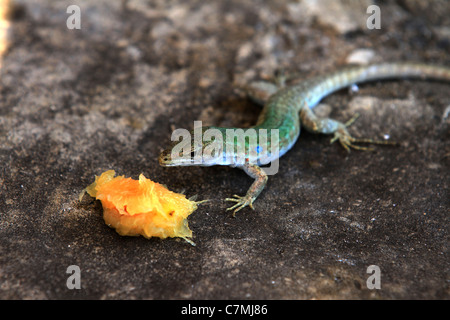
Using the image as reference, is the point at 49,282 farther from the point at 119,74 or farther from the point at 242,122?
the point at 119,74

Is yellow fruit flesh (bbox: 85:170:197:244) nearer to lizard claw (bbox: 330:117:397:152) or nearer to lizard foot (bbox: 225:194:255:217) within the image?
lizard foot (bbox: 225:194:255:217)

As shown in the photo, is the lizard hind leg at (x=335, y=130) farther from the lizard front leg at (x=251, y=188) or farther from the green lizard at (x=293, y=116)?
the lizard front leg at (x=251, y=188)

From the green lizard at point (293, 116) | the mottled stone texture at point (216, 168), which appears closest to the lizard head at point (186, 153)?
the green lizard at point (293, 116)

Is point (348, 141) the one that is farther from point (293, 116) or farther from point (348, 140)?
point (293, 116)

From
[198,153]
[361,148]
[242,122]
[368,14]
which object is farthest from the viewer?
[368,14]

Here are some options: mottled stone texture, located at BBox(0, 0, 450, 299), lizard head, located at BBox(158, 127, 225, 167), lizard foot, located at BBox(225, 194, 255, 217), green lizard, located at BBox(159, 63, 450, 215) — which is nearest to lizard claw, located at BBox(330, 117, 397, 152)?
green lizard, located at BBox(159, 63, 450, 215)

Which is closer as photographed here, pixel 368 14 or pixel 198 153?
pixel 198 153
